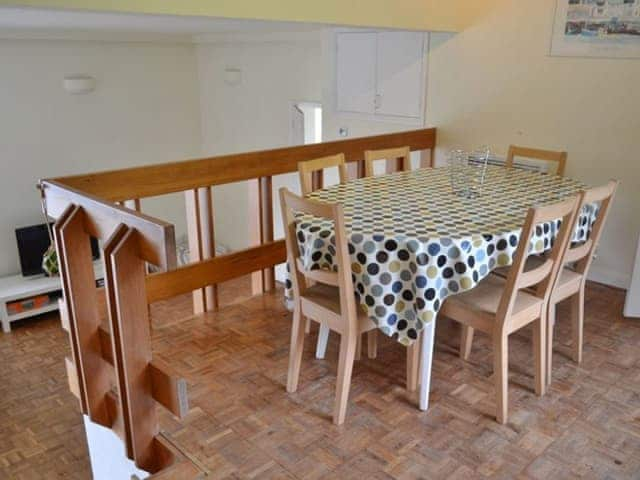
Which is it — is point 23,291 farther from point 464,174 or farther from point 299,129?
point 464,174

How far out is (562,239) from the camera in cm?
216

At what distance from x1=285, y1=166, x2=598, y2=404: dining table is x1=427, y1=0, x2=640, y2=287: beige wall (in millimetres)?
1110

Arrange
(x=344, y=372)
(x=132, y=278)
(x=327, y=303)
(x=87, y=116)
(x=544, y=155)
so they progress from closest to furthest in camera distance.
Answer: (x=132, y=278) → (x=344, y=372) → (x=327, y=303) → (x=544, y=155) → (x=87, y=116)

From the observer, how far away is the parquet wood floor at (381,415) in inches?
79.3

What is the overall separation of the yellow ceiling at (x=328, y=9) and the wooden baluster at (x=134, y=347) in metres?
1.23

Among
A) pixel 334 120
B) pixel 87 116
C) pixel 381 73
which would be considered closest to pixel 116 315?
pixel 381 73

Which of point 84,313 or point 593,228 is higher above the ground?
point 593,228

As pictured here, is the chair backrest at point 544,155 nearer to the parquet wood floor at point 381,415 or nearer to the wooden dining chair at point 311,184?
the parquet wood floor at point 381,415

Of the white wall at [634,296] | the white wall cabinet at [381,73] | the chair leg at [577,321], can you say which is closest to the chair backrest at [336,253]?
the chair leg at [577,321]

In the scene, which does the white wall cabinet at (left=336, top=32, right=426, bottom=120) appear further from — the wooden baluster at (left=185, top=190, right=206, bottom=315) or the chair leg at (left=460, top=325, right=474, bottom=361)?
the chair leg at (left=460, top=325, right=474, bottom=361)

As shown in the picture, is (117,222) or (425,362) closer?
(117,222)

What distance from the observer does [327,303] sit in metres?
2.26

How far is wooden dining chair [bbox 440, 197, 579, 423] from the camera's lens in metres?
2.03

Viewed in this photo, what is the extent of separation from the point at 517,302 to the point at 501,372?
0.94ft
